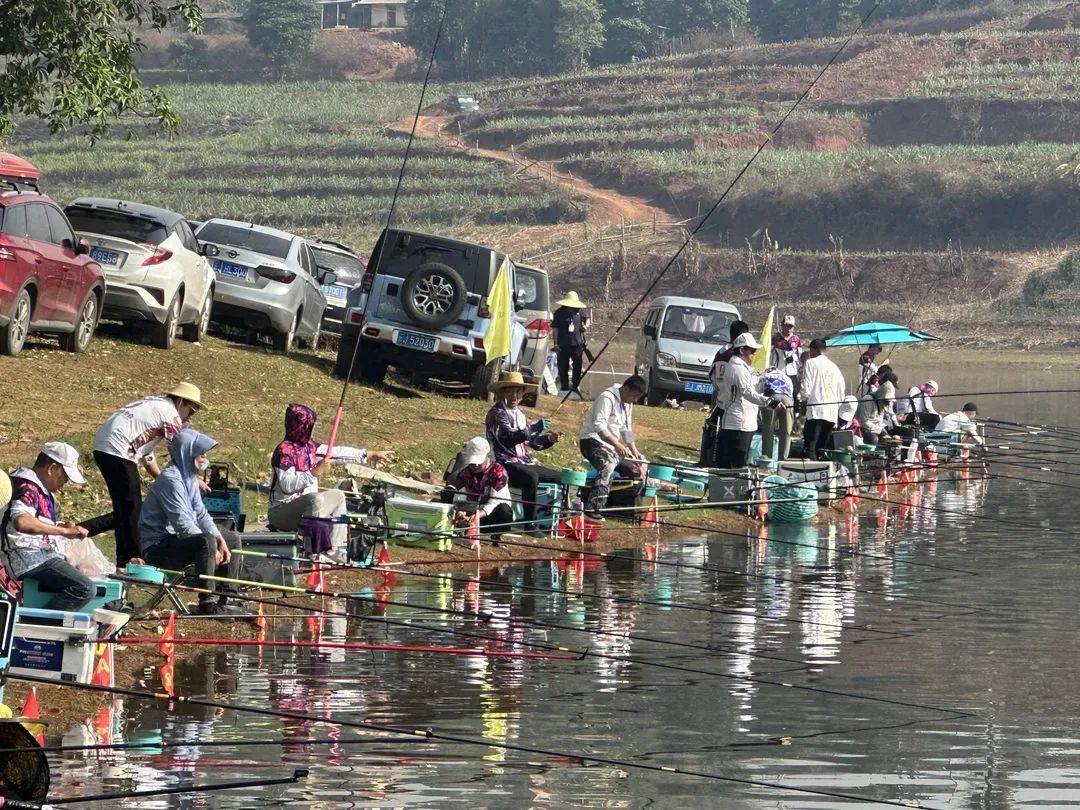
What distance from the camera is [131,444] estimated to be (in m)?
12.5

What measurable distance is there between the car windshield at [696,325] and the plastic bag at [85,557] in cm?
1924

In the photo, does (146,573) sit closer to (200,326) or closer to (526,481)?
(526,481)

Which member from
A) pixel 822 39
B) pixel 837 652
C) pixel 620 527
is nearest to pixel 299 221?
pixel 822 39

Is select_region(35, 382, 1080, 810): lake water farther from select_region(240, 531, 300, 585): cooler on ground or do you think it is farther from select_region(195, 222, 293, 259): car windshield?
select_region(195, 222, 293, 259): car windshield

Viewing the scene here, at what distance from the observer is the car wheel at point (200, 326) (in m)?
24.4

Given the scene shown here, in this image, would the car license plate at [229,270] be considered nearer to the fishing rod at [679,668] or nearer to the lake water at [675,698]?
the lake water at [675,698]

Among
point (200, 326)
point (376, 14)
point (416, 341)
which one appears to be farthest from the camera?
point (376, 14)

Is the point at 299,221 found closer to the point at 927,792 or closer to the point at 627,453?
the point at 627,453

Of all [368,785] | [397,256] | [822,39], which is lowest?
[368,785]

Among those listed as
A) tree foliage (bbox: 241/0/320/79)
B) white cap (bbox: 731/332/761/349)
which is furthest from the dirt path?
white cap (bbox: 731/332/761/349)

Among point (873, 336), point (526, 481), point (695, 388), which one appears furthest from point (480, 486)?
point (695, 388)

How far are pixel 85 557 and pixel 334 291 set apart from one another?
1956cm

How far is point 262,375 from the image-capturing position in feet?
76.6

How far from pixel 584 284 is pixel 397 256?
42834 mm
